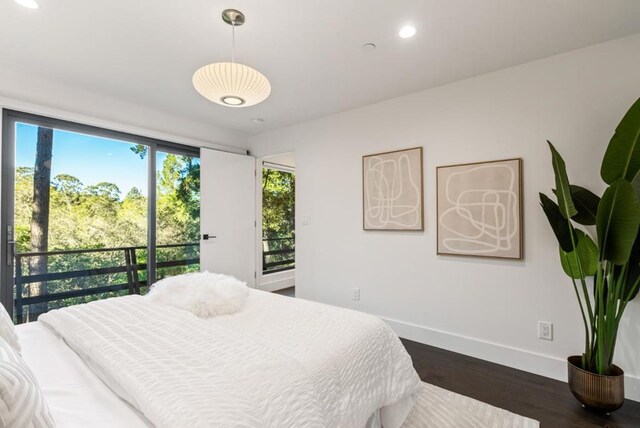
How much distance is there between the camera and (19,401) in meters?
0.62

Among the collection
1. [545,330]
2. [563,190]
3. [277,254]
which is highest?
[563,190]

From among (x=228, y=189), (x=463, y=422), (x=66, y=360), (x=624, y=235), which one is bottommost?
(x=463, y=422)

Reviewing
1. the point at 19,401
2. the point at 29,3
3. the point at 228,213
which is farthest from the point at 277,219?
the point at 19,401

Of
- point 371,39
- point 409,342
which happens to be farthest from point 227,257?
point 371,39

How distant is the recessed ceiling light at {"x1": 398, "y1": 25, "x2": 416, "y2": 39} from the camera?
196cm

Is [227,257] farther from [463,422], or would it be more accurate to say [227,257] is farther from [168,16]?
[463,422]

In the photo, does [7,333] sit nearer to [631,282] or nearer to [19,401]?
[19,401]

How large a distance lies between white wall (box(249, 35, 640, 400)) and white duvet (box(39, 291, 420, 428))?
1.32m

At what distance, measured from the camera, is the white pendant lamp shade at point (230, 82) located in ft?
5.39

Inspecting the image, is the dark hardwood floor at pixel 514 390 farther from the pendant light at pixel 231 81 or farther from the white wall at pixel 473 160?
the pendant light at pixel 231 81

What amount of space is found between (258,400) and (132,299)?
4.48ft

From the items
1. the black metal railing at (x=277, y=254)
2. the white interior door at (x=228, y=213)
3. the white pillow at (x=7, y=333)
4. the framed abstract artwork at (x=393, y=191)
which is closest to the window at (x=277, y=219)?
the black metal railing at (x=277, y=254)

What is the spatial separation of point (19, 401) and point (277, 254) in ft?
15.8

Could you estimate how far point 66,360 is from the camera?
4.14 feet
